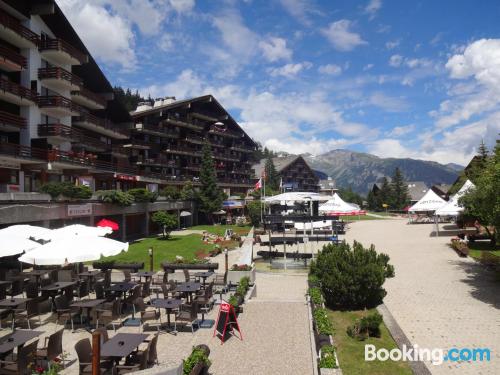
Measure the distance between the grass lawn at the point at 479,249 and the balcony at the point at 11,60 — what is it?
123 feet

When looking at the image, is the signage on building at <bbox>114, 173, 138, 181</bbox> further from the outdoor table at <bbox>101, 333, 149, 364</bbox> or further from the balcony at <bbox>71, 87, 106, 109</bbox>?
the outdoor table at <bbox>101, 333, 149, 364</bbox>

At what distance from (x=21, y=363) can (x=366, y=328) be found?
33.7ft

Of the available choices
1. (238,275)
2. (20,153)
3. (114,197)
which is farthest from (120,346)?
(20,153)

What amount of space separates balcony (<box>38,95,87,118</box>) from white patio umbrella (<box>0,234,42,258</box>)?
21489mm

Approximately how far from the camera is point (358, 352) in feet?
39.9

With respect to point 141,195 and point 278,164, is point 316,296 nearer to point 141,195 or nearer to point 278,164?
point 141,195

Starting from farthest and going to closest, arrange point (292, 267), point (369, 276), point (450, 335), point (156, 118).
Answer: point (156, 118)
point (292, 267)
point (369, 276)
point (450, 335)

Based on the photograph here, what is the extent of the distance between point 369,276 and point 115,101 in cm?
4118

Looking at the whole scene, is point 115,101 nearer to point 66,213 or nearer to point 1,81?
point 1,81

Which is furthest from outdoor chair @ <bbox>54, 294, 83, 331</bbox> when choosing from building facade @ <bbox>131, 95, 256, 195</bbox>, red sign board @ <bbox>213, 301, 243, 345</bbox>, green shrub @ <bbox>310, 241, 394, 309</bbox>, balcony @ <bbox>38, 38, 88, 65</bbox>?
building facade @ <bbox>131, 95, 256, 195</bbox>

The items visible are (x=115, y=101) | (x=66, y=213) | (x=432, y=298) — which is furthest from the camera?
(x=115, y=101)

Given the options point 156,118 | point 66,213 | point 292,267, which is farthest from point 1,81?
point 156,118

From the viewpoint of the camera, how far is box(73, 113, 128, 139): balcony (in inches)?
1588

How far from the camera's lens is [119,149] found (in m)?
49.2
